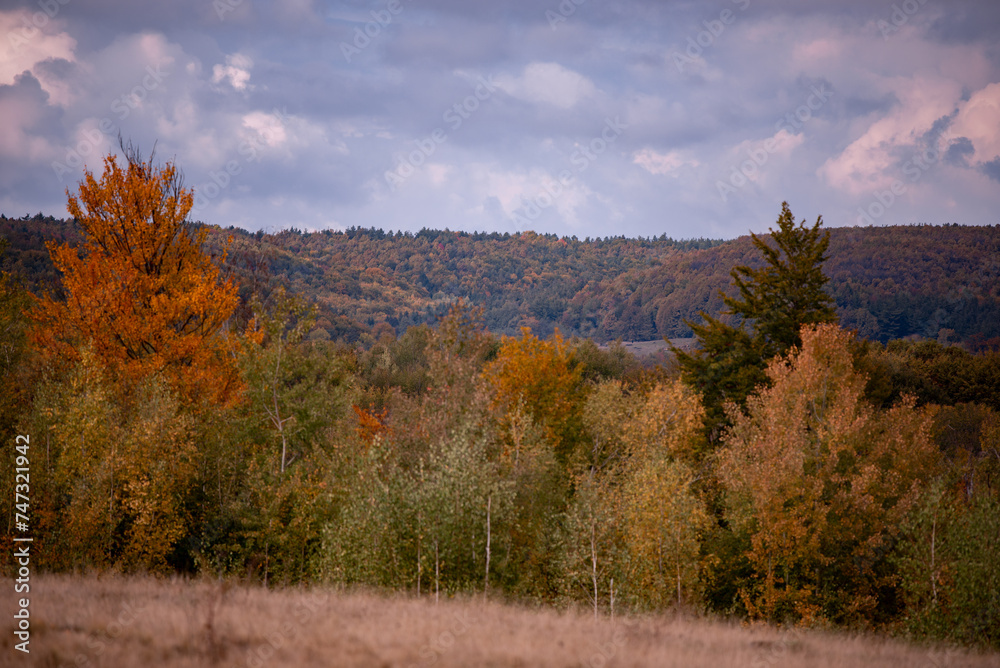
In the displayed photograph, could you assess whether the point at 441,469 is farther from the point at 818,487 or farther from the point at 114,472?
the point at 818,487

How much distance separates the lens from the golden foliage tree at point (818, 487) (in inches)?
1180

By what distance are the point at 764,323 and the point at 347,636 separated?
37365mm

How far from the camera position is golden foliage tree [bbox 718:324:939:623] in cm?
2998

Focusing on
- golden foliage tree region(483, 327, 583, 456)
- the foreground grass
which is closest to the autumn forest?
golden foliage tree region(483, 327, 583, 456)

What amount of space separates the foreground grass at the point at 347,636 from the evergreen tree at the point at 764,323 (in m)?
24.9

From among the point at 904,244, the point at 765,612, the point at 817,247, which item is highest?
the point at 904,244

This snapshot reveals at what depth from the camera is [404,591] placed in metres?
20.6

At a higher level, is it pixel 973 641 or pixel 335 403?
pixel 335 403

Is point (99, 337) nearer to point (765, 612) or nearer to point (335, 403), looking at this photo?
point (335, 403)

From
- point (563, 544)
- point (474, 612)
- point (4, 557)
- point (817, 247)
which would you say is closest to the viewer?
point (474, 612)

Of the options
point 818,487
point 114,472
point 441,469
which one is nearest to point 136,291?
point 114,472

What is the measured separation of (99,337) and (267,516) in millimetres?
10821

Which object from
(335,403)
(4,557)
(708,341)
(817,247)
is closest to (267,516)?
(335,403)

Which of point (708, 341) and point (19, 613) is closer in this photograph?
point (19, 613)
